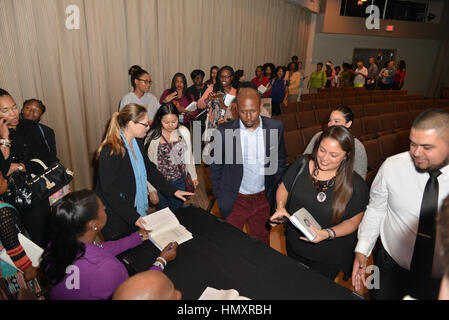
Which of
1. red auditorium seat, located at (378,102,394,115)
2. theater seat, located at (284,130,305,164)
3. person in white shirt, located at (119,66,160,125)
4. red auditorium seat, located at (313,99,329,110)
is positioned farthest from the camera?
red auditorium seat, located at (378,102,394,115)

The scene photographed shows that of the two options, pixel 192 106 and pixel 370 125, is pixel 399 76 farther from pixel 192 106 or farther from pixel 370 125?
pixel 192 106

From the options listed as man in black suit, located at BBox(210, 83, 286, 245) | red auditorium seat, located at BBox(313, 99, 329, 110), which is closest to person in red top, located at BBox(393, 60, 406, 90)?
red auditorium seat, located at BBox(313, 99, 329, 110)

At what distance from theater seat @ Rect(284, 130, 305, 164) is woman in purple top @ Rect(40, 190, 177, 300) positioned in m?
3.26

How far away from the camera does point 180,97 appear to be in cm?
514

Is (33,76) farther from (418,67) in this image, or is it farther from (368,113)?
(418,67)

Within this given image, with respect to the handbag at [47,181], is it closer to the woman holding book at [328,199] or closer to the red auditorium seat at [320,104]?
the woman holding book at [328,199]

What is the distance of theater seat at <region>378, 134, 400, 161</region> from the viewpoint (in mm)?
4402

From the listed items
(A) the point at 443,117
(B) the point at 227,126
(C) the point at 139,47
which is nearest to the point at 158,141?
(B) the point at 227,126

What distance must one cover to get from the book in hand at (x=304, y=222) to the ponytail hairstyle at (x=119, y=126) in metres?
1.41

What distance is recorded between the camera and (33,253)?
1.75 meters

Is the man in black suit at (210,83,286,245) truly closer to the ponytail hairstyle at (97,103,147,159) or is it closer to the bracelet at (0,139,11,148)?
the ponytail hairstyle at (97,103,147,159)

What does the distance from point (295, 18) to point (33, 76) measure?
10725 mm

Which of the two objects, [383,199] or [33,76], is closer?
[383,199]

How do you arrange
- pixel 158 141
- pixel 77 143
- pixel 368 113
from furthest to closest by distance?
pixel 368 113
pixel 77 143
pixel 158 141
